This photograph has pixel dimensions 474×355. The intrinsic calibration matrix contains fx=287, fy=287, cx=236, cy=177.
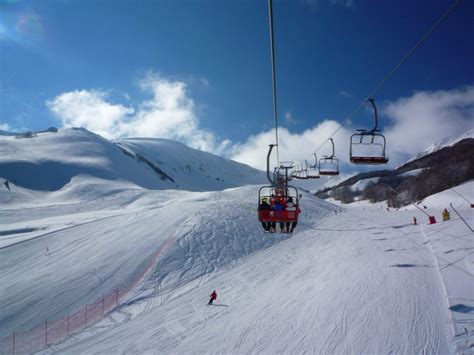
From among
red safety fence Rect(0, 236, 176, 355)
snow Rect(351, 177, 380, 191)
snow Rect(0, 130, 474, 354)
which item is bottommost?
red safety fence Rect(0, 236, 176, 355)

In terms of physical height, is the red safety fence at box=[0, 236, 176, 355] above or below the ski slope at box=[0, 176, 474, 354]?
below

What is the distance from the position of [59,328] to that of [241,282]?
13391 mm

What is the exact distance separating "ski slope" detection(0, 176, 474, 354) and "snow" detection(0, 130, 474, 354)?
98 millimetres

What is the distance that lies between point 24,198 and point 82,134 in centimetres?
8578

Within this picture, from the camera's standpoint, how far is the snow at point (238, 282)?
14.2 meters

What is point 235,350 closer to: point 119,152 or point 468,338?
point 468,338

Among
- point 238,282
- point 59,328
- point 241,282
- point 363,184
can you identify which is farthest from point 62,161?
point 363,184

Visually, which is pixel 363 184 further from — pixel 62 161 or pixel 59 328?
pixel 59 328

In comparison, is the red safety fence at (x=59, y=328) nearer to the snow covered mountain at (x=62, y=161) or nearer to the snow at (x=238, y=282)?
the snow at (x=238, y=282)

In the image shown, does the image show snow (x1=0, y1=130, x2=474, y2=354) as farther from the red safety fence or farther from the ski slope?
the red safety fence

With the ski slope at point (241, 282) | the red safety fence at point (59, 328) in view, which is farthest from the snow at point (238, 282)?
the red safety fence at point (59, 328)

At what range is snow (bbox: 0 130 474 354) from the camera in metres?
14.2

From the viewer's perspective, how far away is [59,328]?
768 inches

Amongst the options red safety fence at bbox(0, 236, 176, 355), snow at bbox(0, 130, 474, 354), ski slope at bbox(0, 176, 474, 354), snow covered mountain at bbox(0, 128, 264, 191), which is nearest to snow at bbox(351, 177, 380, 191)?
snow covered mountain at bbox(0, 128, 264, 191)
